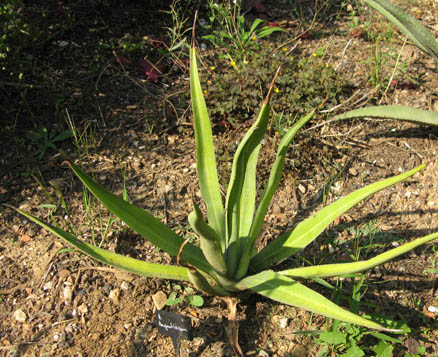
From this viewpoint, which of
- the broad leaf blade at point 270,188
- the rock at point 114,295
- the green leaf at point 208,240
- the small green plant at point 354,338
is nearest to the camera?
the green leaf at point 208,240

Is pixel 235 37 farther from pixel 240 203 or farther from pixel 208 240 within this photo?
pixel 208 240

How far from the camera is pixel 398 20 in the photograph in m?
2.25

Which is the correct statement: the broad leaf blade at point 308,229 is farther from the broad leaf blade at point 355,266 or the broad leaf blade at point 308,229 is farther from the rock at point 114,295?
the rock at point 114,295

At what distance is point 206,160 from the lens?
164 cm

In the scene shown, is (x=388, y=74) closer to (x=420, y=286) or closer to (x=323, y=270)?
(x=420, y=286)

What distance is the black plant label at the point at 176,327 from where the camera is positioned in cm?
159

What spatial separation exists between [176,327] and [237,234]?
1.32 feet

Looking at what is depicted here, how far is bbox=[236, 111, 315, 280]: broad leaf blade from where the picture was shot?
1492mm

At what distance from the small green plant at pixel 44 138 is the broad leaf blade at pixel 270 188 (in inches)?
53.0

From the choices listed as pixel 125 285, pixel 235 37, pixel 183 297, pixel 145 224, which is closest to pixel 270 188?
pixel 145 224

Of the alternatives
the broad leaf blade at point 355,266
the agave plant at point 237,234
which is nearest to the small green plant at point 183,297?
the agave plant at point 237,234

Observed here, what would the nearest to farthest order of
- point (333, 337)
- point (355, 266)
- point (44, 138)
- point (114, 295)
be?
1. point (355, 266)
2. point (333, 337)
3. point (114, 295)
4. point (44, 138)

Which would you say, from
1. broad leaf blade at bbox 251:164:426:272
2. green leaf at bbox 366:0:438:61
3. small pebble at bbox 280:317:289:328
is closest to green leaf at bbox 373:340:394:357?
small pebble at bbox 280:317:289:328

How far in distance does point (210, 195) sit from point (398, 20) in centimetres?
142
